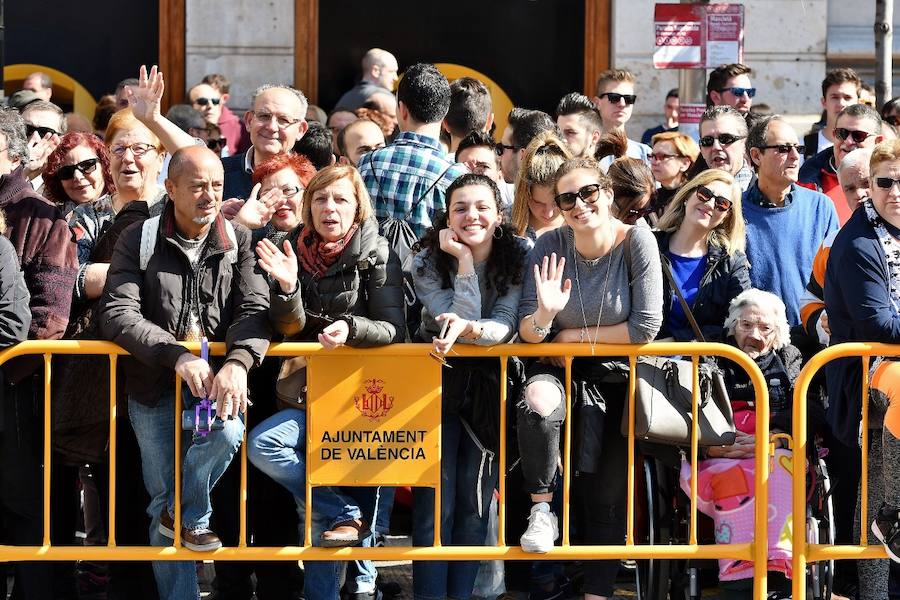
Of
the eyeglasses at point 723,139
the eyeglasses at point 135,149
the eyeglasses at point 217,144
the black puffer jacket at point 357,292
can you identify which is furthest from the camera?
the eyeglasses at point 217,144

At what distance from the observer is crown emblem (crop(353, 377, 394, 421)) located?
20.7 feet

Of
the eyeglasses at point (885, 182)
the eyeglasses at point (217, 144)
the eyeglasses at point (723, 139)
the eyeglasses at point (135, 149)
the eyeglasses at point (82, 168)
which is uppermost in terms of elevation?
the eyeglasses at point (217, 144)

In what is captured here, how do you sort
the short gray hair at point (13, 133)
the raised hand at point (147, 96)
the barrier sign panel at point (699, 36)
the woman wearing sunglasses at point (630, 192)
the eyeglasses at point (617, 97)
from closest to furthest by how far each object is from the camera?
the short gray hair at point (13, 133), the raised hand at point (147, 96), the woman wearing sunglasses at point (630, 192), the eyeglasses at point (617, 97), the barrier sign panel at point (699, 36)

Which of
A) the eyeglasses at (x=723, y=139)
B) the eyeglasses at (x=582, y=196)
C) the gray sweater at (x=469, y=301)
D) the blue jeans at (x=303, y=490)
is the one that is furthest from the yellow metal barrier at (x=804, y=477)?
the eyeglasses at (x=723, y=139)

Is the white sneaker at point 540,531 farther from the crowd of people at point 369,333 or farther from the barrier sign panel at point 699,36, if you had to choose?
the barrier sign panel at point 699,36

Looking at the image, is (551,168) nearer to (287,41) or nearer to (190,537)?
(190,537)

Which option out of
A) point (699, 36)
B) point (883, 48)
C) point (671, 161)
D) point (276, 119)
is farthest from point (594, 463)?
point (883, 48)

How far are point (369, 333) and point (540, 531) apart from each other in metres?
1.09

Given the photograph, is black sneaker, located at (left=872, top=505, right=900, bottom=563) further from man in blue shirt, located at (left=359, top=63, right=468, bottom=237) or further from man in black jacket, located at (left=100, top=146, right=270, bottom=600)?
man in black jacket, located at (left=100, top=146, right=270, bottom=600)

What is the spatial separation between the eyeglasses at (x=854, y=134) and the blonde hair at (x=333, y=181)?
3.30m

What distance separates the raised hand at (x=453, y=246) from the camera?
21.0 feet

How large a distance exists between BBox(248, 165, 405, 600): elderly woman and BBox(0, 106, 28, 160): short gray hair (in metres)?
1.36

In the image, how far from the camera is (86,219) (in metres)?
6.98

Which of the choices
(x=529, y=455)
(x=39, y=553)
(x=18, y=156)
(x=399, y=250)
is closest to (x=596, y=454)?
(x=529, y=455)
